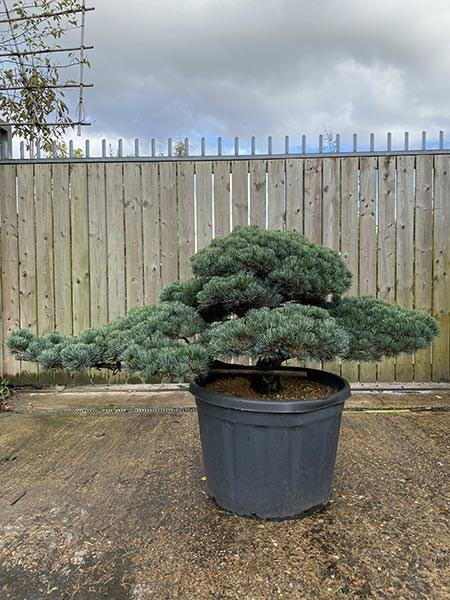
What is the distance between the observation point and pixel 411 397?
9.58ft

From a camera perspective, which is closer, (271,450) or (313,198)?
(271,450)

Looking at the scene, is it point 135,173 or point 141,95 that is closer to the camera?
point 135,173

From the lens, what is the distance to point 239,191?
119 inches

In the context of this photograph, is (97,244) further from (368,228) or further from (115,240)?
(368,228)

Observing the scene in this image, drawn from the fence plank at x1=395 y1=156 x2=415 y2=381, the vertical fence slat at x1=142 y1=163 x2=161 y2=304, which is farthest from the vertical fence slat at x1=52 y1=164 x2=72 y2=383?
the fence plank at x1=395 y1=156 x2=415 y2=381

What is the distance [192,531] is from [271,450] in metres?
0.39

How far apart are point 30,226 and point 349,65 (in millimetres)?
2854

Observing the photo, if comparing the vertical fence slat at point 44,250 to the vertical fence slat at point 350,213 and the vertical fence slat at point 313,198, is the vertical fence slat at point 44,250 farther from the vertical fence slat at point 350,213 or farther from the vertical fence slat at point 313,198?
the vertical fence slat at point 350,213

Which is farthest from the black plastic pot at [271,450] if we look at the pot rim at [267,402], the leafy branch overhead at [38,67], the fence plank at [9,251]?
the leafy branch overhead at [38,67]

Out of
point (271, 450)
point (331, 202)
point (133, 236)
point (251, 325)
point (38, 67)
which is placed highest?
point (38, 67)

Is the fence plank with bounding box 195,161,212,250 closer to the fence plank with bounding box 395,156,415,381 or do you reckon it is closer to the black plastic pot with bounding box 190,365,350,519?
the fence plank with bounding box 395,156,415,381

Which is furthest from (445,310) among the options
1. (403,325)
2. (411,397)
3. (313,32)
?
(313,32)

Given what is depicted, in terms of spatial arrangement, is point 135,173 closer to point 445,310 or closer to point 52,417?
point 52,417

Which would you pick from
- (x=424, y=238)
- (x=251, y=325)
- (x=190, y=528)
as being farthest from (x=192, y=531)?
(x=424, y=238)
